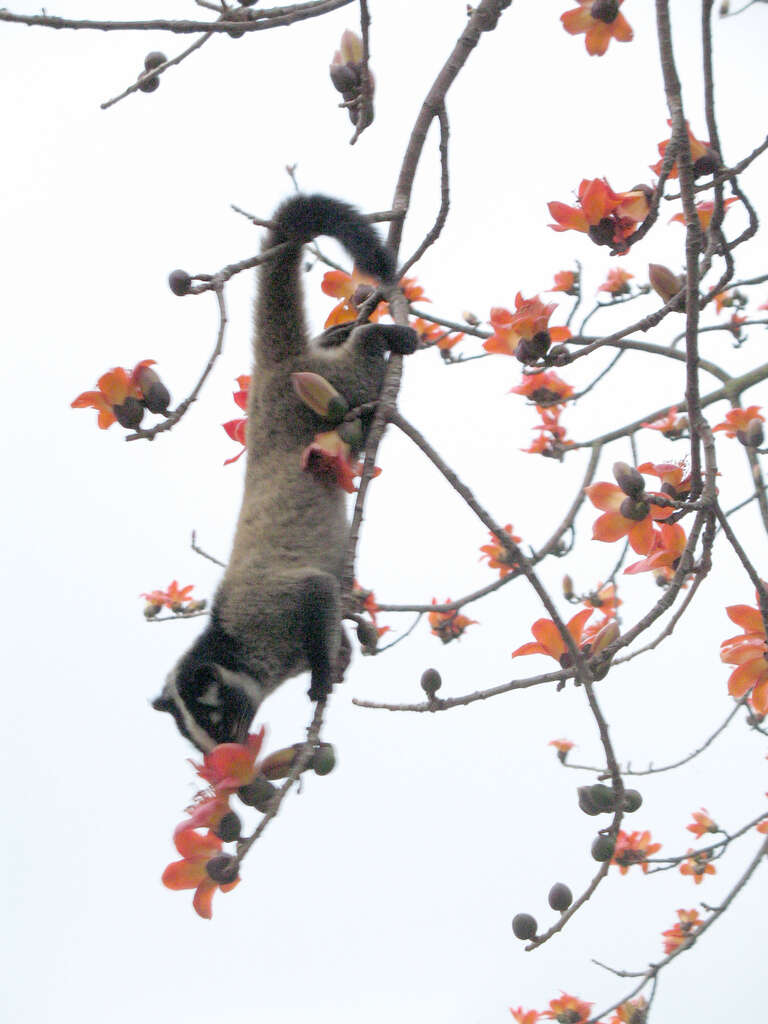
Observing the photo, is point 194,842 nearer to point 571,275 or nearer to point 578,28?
point 578,28

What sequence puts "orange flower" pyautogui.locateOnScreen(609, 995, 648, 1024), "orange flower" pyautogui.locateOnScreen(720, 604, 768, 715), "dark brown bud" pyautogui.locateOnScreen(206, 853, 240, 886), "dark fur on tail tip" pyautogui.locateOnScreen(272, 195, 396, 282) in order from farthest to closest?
"orange flower" pyautogui.locateOnScreen(609, 995, 648, 1024) → "dark fur on tail tip" pyautogui.locateOnScreen(272, 195, 396, 282) → "orange flower" pyautogui.locateOnScreen(720, 604, 768, 715) → "dark brown bud" pyautogui.locateOnScreen(206, 853, 240, 886)

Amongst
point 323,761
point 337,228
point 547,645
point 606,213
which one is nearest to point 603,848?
point 547,645

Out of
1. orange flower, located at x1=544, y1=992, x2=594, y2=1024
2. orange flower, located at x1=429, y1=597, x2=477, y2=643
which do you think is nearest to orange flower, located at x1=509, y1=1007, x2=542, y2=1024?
orange flower, located at x1=544, y1=992, x2=594, y2=1024

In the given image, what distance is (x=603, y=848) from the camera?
49.4 inches

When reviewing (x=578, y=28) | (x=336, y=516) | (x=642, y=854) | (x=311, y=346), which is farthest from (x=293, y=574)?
(x=642, y=854)

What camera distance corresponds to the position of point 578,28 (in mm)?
1727

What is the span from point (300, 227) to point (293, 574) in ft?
2.46

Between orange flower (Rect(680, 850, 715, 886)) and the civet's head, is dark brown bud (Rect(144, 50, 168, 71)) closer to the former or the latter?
the civet's head

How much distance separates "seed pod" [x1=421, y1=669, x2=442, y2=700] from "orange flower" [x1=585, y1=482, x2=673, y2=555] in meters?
0.34

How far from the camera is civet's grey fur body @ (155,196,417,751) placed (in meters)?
1.75

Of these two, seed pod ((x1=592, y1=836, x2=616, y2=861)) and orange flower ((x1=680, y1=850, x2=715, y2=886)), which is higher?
orange flower ((x1=680, y1=850, x2=715, y2=886))

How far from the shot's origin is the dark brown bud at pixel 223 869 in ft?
3.69

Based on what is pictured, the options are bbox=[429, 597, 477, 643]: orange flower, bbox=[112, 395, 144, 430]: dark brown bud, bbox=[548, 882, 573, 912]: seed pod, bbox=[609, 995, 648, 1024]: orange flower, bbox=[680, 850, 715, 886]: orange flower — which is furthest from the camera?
bbox=[429, 597, 477, 643]: orange flower

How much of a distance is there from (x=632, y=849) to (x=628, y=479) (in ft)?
5.05
